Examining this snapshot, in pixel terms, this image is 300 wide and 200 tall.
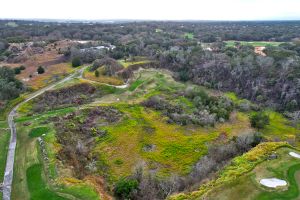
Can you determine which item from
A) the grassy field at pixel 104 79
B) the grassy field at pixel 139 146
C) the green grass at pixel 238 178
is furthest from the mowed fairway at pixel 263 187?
the grassy field at pixel 104 79

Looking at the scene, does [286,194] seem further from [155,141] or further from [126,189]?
[155,141]

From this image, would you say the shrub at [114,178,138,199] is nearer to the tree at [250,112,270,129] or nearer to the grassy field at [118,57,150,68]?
the tree at [250,112,270,129]

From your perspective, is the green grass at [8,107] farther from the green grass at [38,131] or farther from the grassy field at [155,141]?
the grassy field at [155,141]

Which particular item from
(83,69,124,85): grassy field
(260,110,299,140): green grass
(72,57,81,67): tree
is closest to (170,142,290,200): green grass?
(260,110,299,140): green grass

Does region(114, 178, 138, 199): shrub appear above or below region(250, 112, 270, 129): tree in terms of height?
above

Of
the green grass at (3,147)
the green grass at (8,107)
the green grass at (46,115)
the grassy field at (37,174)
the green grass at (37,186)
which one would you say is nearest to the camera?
the green grass at (37,186)

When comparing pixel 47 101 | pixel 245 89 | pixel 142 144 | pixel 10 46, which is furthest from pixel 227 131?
pixel 10 46
